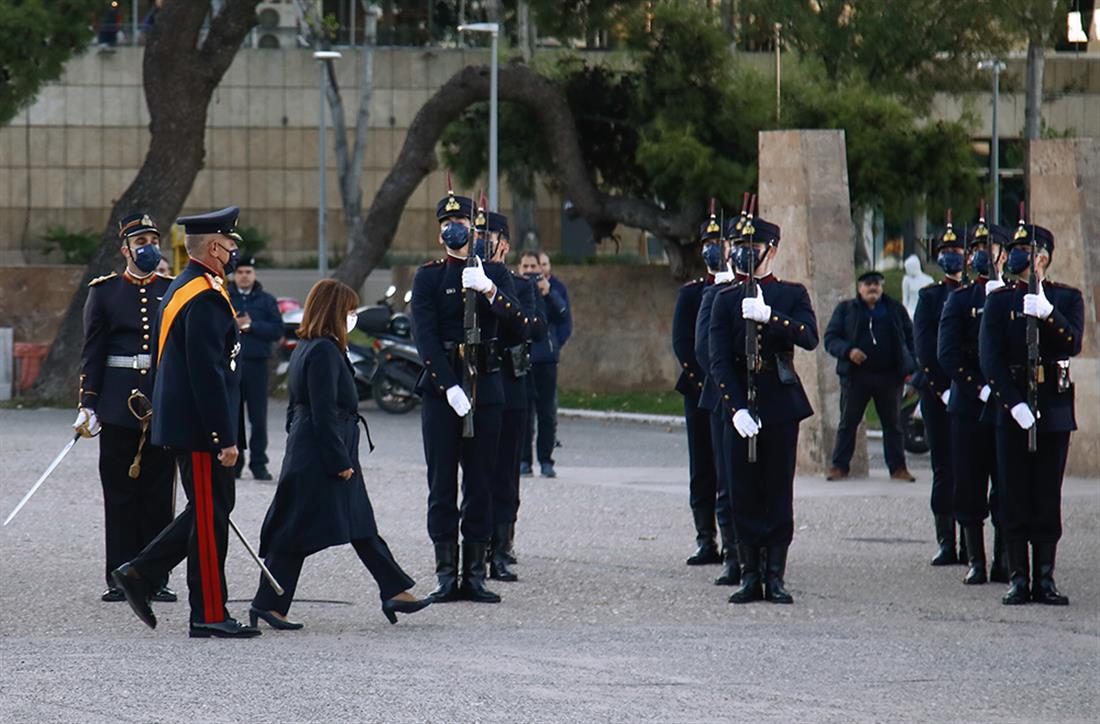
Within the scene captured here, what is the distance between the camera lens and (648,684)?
810cm

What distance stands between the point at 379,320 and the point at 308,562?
14.1 m

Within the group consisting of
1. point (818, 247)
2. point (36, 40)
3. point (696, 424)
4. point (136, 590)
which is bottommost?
point (136, 590)

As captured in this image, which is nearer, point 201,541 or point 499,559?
point 201,541

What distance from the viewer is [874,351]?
1714 cm

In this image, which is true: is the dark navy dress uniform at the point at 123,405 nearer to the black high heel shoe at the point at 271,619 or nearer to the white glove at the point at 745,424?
the black high heel shoe at the point at 271,619

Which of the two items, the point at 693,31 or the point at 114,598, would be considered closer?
the point at 114,598

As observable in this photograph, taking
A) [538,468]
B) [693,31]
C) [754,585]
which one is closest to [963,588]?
[754,585]

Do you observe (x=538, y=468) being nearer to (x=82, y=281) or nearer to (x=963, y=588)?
(x=963, y=588)

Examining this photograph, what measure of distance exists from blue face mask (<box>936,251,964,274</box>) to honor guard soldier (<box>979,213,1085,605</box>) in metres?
2.33

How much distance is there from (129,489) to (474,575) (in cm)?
182

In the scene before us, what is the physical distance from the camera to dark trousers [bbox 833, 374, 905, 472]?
17.2 meters

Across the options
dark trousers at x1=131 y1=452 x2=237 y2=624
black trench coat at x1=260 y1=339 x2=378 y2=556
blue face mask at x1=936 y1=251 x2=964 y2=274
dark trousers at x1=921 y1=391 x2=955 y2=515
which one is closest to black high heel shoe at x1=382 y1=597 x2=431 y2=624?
black trench coat at x1=260 y1=339 x2=378 y2=556

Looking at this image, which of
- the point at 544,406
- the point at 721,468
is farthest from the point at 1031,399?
the point at 544,406

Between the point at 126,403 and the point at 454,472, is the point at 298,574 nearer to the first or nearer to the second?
the point at 454,472
